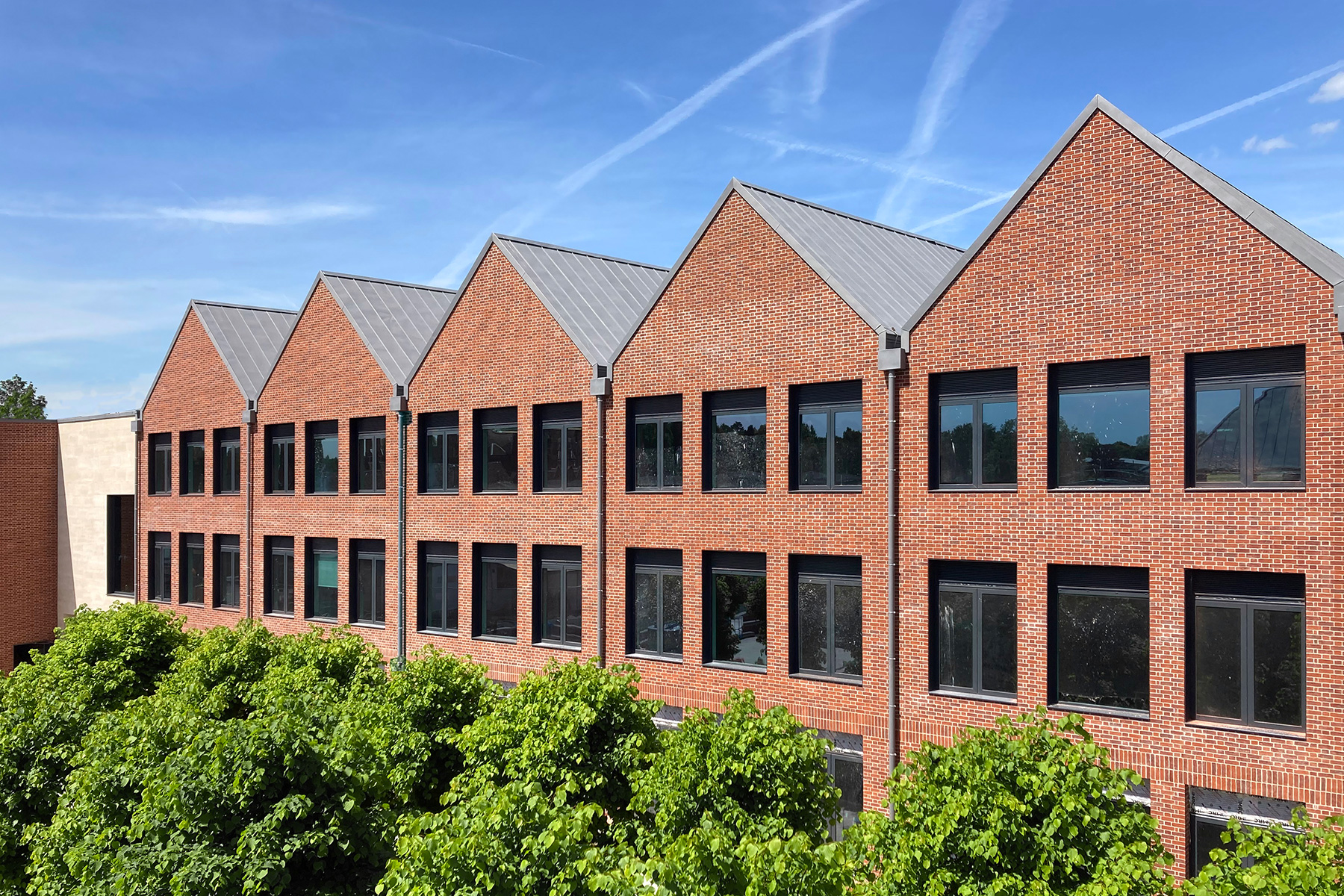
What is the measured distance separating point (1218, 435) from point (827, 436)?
7.50 m

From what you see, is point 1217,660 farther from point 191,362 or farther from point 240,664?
point 191,362

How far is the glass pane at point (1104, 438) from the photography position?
60.3 feet

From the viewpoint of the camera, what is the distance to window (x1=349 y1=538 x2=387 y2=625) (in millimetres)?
32562

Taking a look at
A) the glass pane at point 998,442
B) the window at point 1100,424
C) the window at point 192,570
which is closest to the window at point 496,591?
the glass pane at point 998,442

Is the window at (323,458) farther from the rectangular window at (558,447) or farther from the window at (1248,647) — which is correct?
the window at (1248,647)

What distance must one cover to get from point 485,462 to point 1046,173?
54.6 feet

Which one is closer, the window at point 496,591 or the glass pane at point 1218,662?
the glass pane at point 1218,662

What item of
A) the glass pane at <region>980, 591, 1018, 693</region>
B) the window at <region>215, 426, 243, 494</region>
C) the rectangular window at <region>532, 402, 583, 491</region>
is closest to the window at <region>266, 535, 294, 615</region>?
the window at <region>215, 426, 243, 494</region>

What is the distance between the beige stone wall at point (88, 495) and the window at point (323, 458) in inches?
512

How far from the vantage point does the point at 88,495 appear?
46.2 m

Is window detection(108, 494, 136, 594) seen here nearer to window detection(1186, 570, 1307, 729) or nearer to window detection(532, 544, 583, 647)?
window detection(532, 544, 583, 647)

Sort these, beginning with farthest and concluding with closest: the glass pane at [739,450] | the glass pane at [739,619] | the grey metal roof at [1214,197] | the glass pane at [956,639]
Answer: the glass pane at [739,450]
the glass pane at [739,619]
the glass pane at [956,639]
the grey metal roof at [1214,197]

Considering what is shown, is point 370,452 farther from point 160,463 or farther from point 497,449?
point 160,463

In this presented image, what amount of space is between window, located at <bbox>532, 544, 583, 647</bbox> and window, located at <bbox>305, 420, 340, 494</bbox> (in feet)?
31.3
